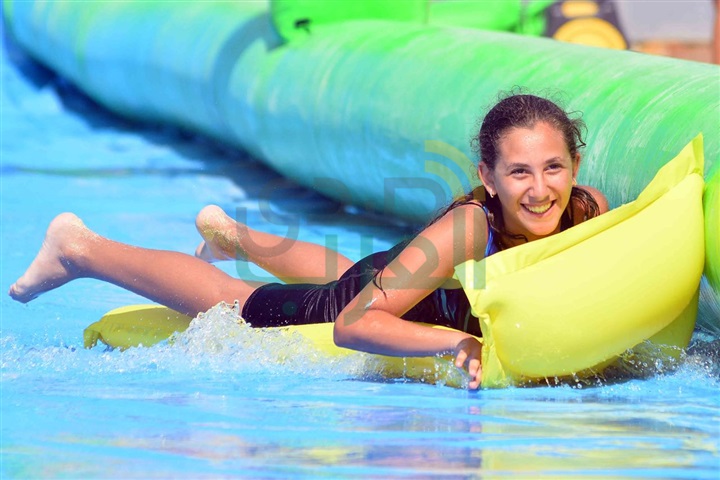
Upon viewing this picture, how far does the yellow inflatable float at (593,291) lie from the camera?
1.96 meters

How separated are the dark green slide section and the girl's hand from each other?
1.57ft

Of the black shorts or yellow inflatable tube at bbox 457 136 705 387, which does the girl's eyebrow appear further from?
the black shorts

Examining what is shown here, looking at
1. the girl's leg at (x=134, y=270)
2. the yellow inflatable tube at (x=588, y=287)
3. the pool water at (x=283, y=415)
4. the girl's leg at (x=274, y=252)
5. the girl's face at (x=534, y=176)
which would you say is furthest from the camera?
the girl's leg at (x=274, y=252)

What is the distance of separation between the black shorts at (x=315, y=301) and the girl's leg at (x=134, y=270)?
0.05m

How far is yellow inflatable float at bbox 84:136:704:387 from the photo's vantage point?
1.96 metres

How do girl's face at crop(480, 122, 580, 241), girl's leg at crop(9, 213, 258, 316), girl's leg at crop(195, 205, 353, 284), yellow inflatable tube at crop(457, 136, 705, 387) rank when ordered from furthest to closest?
girl's leg at crop(195, 205, 353, 284)
girl's leg at crop(9, 213, 258, 316)
girl's face at crop(480, 122, 580, 241)
yellow inflatable tube at crop(457, 136, 705, 387)

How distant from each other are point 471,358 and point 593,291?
251mm

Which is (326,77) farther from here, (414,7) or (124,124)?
(124,124)

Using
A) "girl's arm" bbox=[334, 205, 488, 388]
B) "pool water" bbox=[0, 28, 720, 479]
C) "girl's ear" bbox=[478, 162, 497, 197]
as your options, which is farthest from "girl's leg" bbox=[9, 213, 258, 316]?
"girl's ear" bbox=[478, 162, 497, 197]

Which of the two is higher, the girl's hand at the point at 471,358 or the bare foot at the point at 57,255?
the bare foot at the point at 57,255

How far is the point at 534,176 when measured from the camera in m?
2.07

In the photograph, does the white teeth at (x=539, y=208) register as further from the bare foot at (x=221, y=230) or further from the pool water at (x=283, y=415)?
the bare foot at (x=221, y=230)

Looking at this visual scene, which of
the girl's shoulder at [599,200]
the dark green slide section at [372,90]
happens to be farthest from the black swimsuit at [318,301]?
the dark green slide section at [372,90]

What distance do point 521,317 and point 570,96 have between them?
107 cm
